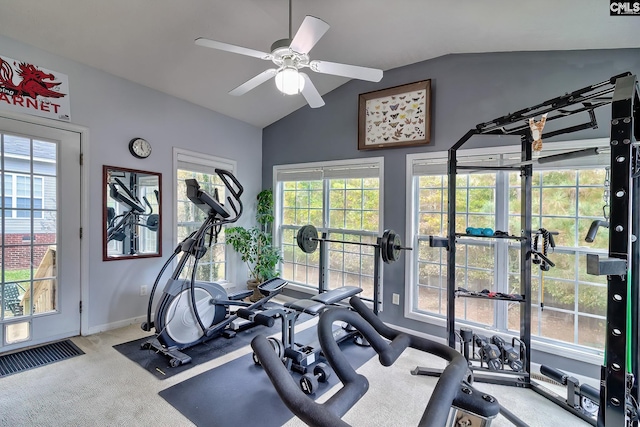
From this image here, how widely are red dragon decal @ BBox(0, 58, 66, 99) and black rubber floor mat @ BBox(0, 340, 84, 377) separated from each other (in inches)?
92.5

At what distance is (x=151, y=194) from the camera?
11.7 feet

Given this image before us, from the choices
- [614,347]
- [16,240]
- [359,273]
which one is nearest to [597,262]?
[614,347]

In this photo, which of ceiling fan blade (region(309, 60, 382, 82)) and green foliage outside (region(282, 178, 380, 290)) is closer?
ceiling fan blade (region(309, 60, 382, 82))

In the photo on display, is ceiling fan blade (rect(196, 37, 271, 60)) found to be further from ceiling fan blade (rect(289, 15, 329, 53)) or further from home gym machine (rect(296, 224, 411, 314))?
home gym machine (rect(296, 224, 411, 314))

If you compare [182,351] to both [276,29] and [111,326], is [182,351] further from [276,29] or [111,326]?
[276,29]

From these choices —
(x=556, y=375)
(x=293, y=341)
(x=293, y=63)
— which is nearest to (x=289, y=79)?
(x=293, y=63)

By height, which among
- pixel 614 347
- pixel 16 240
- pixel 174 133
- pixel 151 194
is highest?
pixel 174 133

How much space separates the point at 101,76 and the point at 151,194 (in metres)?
1.32

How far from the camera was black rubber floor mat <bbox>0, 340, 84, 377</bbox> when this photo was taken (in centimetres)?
248

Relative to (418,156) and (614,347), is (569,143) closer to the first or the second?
(418,156)

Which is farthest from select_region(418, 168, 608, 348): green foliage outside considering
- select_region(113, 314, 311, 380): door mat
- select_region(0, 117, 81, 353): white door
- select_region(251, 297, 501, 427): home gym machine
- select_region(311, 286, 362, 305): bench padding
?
select_region(0, 117, 81, 353): white door

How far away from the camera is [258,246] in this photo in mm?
4461

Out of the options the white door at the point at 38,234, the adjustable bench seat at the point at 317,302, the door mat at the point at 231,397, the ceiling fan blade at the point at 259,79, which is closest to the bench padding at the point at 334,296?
the adjustable bench seat at the point at 317,302

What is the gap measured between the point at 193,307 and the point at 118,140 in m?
2.03
